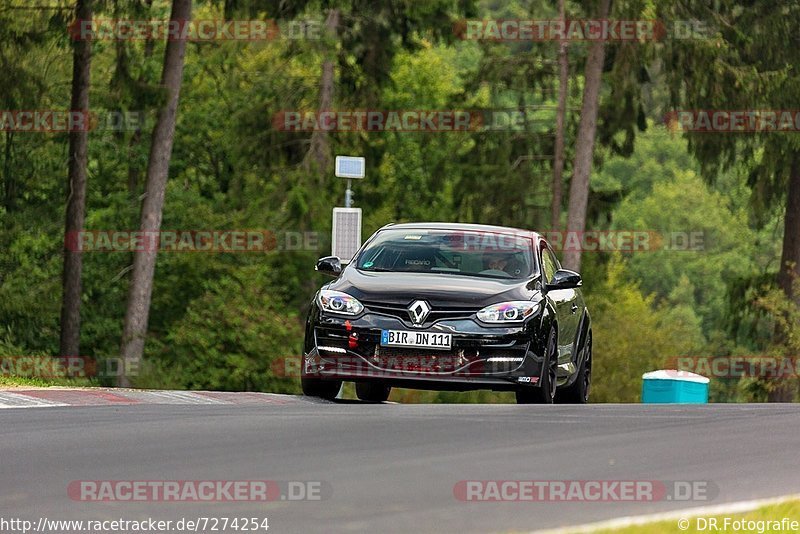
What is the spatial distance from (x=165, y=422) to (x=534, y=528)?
4.80m

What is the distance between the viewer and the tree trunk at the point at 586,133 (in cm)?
3959

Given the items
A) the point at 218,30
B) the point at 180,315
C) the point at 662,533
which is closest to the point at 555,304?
the point at 662,533

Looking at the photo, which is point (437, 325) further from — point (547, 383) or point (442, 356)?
point (547, 383)

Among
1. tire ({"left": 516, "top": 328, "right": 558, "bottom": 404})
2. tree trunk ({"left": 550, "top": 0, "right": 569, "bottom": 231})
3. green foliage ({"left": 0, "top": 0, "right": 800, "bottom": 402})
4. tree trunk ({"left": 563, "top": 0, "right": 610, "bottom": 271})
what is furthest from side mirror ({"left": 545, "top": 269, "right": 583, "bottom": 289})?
tree trunk ({"left": 550, "top": 0, "right": 569, "bottom": 231})

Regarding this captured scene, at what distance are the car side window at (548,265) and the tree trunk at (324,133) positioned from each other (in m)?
28.3

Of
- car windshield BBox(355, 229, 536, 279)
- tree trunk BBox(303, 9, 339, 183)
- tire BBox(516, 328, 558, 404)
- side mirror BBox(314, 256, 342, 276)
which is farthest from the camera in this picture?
tree trunk BBox(303, 9, 339, 183)

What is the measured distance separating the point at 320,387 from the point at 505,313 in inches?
→ 82.8

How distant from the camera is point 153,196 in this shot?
35844 millimetres

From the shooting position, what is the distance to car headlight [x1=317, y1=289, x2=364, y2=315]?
49.3 ft

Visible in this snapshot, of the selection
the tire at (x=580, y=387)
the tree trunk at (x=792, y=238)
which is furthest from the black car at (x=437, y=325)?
the tree trunk at (x=792, y=238)

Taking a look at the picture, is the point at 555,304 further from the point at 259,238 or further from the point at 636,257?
the point at 636,257

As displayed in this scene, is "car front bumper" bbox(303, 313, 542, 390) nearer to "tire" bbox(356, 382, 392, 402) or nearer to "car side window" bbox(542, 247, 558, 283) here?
"car side window" bbox(542, 247, 558, 283)

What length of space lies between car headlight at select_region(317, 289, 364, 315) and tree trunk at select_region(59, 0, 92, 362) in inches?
867

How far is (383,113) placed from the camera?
52.9 metres
